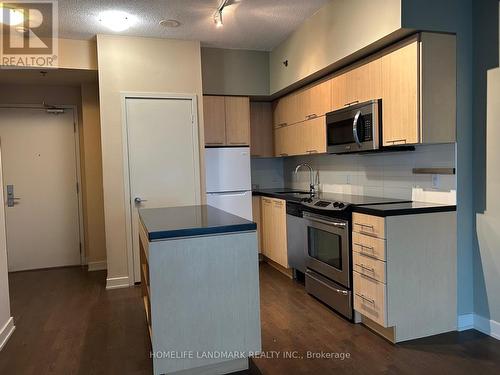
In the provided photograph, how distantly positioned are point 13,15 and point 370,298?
3782mm

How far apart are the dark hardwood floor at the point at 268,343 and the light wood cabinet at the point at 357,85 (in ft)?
5.98

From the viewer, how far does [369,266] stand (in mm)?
2734

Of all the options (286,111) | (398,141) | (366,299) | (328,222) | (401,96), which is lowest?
(366,299)

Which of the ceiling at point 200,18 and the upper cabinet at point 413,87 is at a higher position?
the ceiling at point 200,18

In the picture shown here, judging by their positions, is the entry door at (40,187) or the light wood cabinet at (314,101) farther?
the entry door at (40,187)

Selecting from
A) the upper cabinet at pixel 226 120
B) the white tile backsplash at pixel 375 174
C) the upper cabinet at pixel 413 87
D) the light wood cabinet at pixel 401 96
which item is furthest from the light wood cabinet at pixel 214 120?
the light wood cabinet at pixel 401 96

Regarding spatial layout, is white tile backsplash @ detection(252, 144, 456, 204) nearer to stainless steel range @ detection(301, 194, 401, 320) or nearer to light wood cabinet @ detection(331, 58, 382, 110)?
stainless steel range @ detection(301, 194, 401, 320)

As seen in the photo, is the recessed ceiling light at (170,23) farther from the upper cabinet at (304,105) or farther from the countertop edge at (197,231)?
the countertop edge at (197,231)

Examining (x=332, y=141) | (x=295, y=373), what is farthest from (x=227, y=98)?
(x=295, y=373)

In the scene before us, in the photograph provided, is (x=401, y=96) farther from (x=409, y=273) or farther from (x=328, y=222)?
(x=409, y=273)

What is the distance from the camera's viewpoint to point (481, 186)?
8.82 feet

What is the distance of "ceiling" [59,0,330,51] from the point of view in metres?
3.21

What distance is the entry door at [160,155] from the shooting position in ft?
13.2

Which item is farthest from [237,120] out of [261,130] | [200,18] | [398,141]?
[398,141]
